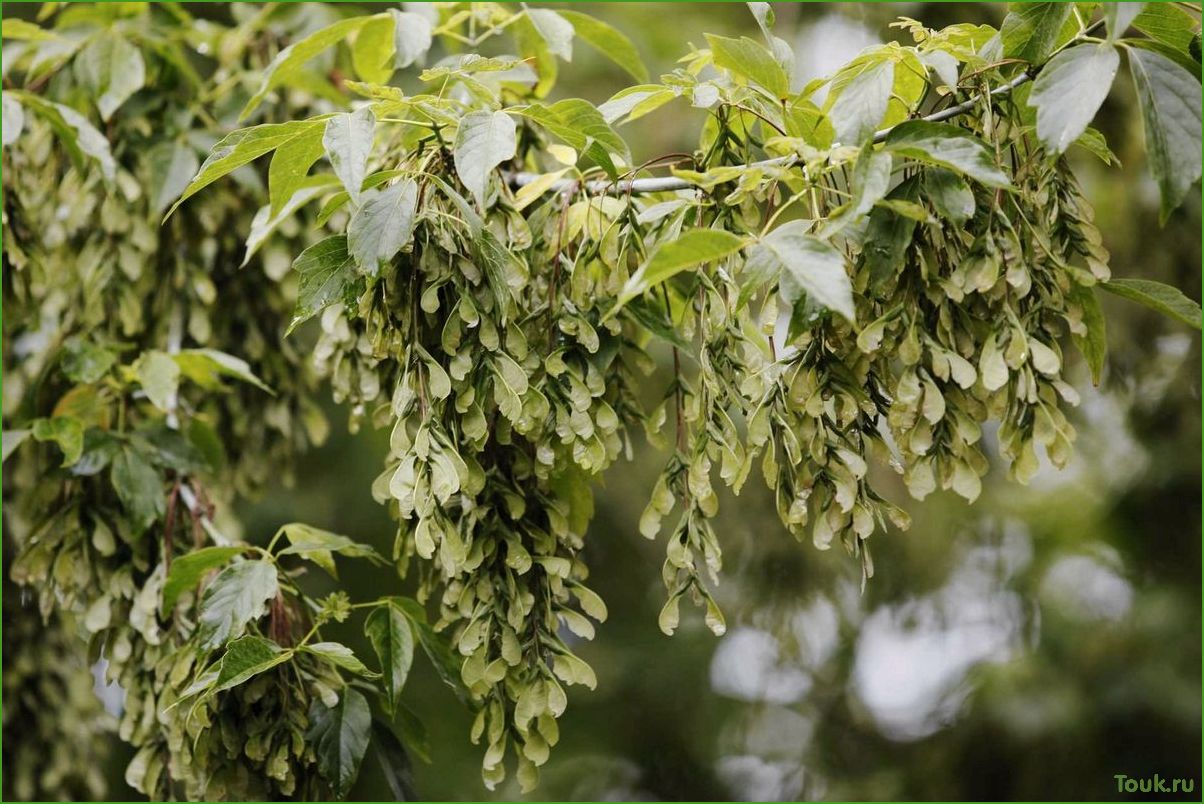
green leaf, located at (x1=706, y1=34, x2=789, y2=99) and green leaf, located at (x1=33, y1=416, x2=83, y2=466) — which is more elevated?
green leaf, located at (x1=706, y1=34, x2=789, y2=99)

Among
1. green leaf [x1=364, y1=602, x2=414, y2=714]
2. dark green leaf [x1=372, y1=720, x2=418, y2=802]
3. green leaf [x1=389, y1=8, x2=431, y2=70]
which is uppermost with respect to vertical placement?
green leaf [x1=389, y1=8, x2=431, y2=70]

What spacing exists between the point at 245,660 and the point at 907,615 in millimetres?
2557

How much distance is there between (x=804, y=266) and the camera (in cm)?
85

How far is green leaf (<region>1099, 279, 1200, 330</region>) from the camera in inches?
38.4

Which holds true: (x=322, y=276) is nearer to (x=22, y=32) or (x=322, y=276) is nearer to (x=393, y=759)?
(x=393, y=759)

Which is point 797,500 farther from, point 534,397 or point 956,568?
point 956,568

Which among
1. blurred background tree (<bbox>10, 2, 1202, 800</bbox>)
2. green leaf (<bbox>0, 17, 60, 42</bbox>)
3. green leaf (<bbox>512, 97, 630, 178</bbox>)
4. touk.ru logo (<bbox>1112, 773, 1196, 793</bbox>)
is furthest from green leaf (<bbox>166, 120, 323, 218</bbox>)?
touk.ru logo (<bbox>1112, 773, 1196, 793</bbox>)

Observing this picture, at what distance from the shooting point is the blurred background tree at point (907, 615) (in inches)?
119

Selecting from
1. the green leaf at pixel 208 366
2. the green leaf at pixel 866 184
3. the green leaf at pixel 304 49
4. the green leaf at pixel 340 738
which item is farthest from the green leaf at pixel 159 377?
the green leaf at pixel 866 184

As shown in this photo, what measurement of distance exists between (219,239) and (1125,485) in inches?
108

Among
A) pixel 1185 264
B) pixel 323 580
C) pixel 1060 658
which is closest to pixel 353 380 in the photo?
pixel 323 580

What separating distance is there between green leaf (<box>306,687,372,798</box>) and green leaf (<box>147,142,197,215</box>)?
883 millimetres

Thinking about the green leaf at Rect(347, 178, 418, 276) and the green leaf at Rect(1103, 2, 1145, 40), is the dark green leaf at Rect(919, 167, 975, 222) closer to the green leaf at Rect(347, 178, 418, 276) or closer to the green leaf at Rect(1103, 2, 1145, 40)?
the green leaf at Rect(1103, 2, 1145, 40)

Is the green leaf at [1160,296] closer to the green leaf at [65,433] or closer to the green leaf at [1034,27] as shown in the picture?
the green leaf at [1034,27]
